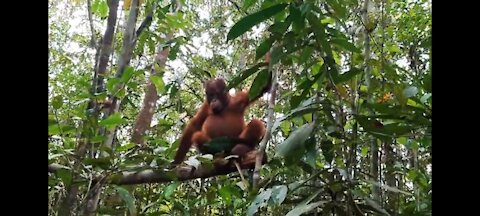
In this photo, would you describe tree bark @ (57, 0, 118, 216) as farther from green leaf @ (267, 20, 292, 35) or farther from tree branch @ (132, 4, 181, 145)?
green leaf @ (267, 20, 292, 35)

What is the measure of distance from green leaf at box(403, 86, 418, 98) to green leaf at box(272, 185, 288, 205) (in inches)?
17.9

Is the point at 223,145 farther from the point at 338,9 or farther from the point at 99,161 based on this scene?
the point at 338,9

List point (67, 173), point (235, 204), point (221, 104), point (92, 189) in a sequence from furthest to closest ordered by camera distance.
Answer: point (221, 104), point (235, 204), point (92, 189), point (67, 173)

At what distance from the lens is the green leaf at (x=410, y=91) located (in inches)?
62.3

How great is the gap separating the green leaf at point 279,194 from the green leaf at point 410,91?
0.45 meters

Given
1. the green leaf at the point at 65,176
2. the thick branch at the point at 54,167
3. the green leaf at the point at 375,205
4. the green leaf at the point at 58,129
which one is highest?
the green leaf at the point at 58,129

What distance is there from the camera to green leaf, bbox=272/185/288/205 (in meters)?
1.57

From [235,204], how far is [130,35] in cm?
99

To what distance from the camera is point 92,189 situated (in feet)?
6.44

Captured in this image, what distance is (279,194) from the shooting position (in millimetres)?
1598

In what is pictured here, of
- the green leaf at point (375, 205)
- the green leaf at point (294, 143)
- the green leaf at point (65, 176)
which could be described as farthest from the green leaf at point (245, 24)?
the green leaf at point (65, 176)

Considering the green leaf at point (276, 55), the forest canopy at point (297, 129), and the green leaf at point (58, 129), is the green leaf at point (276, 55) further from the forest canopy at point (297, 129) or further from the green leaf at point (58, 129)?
the green leaf at point (58, 129)
